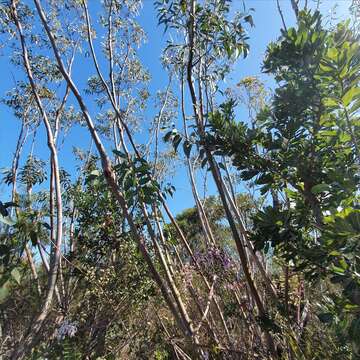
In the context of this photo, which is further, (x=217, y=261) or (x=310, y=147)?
(x=217, y=261)

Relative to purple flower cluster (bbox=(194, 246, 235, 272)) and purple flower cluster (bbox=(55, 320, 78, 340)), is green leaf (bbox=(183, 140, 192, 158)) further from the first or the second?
purple flower cluster (bbox=(55, 320, 78, 340))

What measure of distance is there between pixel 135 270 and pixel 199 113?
2796 millimetres

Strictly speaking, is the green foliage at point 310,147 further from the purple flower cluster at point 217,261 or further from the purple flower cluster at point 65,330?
the purple flower cluster at point 65,330

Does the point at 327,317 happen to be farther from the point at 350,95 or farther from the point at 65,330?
the point at 65,330

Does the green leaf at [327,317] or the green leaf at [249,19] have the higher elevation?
the green leaf at [249,19]

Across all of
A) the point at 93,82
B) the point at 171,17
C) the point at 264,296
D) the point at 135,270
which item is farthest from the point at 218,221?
the point at 171,17

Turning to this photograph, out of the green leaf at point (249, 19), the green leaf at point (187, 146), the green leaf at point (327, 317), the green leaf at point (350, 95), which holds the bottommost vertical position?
the green leaf at point (327, 317)

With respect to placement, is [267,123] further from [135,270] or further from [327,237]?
[135,270]

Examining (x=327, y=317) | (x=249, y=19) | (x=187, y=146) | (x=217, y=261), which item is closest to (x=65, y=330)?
(x=217, y=261)

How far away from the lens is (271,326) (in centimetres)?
224

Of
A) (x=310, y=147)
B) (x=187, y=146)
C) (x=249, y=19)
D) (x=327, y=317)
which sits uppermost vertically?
(x=249, y=19)

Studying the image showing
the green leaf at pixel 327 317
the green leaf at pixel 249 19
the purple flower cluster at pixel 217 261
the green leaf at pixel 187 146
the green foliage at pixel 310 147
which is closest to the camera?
the green foliage at pixel 310 147

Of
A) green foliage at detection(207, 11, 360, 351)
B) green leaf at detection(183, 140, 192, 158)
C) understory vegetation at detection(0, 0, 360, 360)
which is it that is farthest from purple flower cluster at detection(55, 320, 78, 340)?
green foliage at detection(207, 11, 360, 351)

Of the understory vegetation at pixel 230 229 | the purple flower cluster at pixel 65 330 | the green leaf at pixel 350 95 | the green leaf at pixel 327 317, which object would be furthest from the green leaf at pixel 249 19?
the purple flower cluster at pixel 65 330
